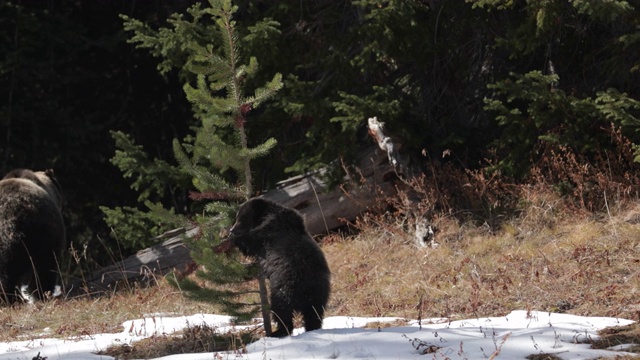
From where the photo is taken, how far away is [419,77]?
42.9ft

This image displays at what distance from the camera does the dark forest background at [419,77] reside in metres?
10.9

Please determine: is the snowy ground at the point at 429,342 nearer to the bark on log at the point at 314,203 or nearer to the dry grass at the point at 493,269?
the dry grass at the point at 493,269

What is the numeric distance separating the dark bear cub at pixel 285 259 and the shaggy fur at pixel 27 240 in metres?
4.74

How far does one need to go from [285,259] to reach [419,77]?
653cm

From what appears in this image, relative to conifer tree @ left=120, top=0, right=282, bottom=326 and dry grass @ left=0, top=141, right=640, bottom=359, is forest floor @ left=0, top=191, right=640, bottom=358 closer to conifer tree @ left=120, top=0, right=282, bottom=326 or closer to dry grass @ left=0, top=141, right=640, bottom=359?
dry grass @ left=0, top=141, right=640, bottom=359

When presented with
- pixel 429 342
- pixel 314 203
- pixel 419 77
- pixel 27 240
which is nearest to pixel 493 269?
pixel 429 342

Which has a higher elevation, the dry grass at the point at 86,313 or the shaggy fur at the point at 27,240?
the shaggy fur at the point at 27,240

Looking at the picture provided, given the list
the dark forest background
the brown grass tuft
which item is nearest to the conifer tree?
the brown grass tuft

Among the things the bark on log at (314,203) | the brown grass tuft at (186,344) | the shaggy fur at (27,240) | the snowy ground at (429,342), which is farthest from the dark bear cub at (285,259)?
the bark on log at (314,203)

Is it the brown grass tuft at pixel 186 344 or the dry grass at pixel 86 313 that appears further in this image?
the dry grass at pixel 86 313

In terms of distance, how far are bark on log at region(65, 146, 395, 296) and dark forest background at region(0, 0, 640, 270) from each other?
41 cm

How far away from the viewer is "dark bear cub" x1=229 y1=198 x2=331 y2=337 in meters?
7.11

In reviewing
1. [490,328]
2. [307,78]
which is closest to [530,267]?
[490,328]

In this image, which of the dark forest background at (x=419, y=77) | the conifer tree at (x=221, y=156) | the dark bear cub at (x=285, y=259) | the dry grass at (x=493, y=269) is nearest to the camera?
the dark bear cub at (x=285, y=259)
